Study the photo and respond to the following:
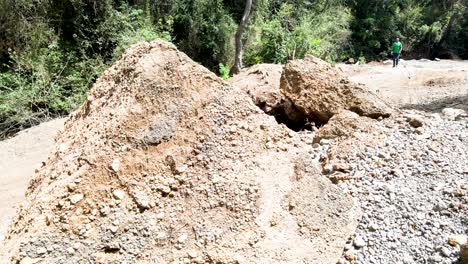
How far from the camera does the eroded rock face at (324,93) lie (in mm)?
3811

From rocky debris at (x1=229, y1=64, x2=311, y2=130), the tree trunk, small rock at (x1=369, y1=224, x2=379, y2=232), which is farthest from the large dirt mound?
the tree trunk

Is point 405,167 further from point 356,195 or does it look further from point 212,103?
point 212,103

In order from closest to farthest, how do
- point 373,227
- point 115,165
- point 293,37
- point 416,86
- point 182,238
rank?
point 182,238, point 373,227, point 115,165, point 416,86, point 293,37

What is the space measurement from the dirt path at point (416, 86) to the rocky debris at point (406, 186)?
137 inches

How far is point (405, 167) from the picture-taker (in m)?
3.11

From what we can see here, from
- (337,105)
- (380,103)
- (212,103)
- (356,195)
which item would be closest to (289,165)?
(356,195)

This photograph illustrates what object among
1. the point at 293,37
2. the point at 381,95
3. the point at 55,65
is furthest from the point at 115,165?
the point at 293,37

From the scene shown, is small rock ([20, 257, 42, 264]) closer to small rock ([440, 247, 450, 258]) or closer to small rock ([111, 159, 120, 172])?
small rock ([111, 159, 120, 172])

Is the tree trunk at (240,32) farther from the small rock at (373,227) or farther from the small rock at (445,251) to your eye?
the small rock at (445,251)

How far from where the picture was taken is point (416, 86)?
32.2 ft

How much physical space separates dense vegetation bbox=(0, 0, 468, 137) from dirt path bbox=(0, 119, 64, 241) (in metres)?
0.90

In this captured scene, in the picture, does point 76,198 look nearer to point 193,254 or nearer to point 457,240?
point 193,254

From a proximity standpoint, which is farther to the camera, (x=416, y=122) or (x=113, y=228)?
(x=416, y=122)

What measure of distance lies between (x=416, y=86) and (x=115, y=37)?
8.00 metres
